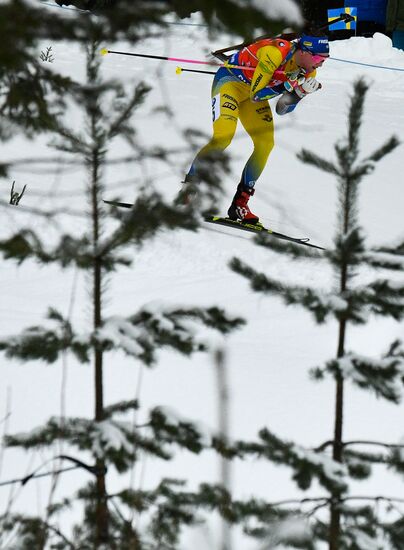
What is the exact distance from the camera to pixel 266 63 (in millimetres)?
6141

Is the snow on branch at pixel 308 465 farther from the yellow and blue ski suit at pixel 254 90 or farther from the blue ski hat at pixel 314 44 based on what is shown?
the blue ski hat at pixel 314 44

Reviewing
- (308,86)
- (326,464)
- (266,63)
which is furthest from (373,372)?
(308,86)

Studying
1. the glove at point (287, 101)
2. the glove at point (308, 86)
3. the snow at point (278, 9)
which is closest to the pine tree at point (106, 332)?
the snow at point (278, 9)

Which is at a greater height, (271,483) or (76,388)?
(76,388)

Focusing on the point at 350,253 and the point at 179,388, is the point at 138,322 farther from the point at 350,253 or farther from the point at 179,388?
the point at 179,388

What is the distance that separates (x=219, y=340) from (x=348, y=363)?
7.19 ft

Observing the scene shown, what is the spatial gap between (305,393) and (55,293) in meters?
1.91

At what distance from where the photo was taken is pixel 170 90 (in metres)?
11.7

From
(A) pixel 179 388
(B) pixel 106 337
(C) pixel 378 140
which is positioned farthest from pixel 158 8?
(C) pixel 378 140

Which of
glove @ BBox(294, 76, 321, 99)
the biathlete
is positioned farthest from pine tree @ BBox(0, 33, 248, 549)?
glove @ BBox(294, 76, 321, 99)

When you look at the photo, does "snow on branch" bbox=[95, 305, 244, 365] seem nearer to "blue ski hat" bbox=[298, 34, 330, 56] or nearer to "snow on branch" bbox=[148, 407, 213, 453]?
"snow on branch" bbox=[148, 407, 213, 453]

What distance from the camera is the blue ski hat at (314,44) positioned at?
612cm

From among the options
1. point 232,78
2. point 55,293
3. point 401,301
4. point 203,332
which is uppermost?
point 232,78

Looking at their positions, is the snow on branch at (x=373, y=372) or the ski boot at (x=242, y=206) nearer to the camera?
the snow on branch at (x=373, y=372)
